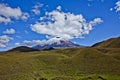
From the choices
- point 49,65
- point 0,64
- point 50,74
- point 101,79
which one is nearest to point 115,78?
point 101,79

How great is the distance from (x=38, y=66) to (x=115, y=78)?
67574 mm

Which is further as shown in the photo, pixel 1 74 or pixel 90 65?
pixel 90 65

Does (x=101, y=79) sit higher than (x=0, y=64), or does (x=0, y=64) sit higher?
(x=0, y=64)

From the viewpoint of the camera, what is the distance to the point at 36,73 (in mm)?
161125

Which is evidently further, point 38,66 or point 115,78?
point 38,66

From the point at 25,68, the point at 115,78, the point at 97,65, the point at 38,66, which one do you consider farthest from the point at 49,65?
the point at 115,78

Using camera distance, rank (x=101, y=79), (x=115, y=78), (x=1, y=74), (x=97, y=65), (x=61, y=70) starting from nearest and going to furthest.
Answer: (x=101, y=79) → (x=115, y=78) → (x=1, y=74) → (x=61, y=70) → (x=97, y=65)

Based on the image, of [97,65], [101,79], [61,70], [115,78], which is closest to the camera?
[101,79]

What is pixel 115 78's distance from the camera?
138 metres

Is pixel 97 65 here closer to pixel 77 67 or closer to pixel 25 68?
pixel 77 67

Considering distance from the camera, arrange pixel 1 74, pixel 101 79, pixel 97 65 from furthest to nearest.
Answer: pixel 97 65
pixel 1 74
pixel 101 79

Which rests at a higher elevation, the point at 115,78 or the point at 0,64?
the point at 0,64

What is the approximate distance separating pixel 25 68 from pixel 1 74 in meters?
22.1

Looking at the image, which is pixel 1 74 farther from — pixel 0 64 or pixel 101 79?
pixel 101 79
